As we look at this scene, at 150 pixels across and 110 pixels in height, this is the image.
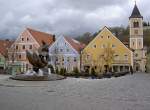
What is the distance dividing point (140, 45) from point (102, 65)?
14405 millimetres

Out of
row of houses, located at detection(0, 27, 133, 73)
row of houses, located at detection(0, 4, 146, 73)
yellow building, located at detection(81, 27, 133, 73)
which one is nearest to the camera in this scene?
yellow building, located at detection(81, 27, 133, 73)

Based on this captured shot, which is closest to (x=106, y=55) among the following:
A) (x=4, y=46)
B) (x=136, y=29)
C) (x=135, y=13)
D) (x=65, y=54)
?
(x=65, y=54)

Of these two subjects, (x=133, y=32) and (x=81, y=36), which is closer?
(x=133, y=32)

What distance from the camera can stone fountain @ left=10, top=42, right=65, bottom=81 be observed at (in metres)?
30.3

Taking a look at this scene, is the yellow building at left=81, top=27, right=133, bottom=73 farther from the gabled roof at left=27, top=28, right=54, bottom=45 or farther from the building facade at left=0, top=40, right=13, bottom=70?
the building facade at left=0, top=40, right=13, bottom=70

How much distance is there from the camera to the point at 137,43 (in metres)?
83.0

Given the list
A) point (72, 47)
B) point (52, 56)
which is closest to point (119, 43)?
point (72, 47)

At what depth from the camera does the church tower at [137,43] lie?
82688 mm

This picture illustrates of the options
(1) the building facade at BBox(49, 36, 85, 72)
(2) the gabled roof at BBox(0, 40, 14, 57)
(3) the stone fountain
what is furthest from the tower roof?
(3) the stone fountain

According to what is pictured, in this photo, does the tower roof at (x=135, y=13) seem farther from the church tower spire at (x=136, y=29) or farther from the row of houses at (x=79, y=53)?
the row of houses at (x=79, y=53)

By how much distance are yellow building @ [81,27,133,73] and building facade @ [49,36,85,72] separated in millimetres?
1841

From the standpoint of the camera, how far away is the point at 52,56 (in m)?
75.1

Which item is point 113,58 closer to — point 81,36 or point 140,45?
point 140,45

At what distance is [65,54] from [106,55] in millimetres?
9319
